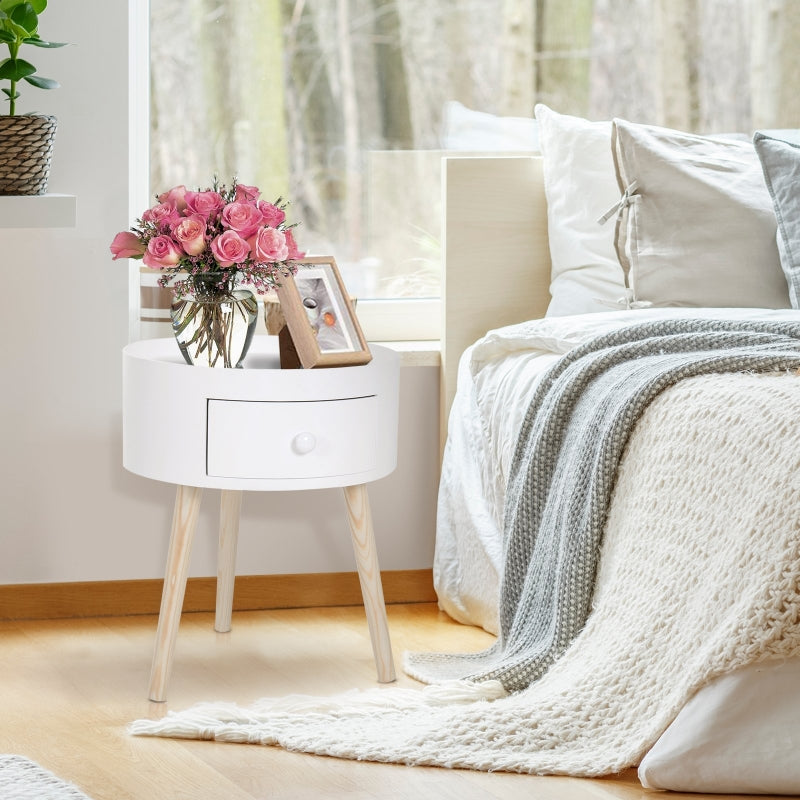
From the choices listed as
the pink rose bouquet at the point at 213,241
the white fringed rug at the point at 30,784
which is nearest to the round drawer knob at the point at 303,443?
the pink rose bouquet at the point at 213,241

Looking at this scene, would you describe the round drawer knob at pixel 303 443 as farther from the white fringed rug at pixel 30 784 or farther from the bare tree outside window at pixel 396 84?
the bare tree outside window at pixel 396 84

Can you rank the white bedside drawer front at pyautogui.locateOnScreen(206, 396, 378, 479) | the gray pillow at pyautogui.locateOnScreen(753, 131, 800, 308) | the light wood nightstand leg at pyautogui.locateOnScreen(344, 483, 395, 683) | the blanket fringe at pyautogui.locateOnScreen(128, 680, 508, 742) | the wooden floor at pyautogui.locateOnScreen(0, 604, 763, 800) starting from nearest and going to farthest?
the wooden floor at pyautogui.locateOnScreen(0, 604, 763, 800) → the blanket fringe at pyautogui.locateOnScreen(128, 680, 508, 742) → the white bedside drawer front at pyautogui.locateOnScreen(206, 396, 378, 479) → the light wood nightstand leg at pyautogui.locateOnScreen(344, 483, 395, 683) → the gray pillow at pyautogui.locateOnScreen(753, 131, 800, 308)

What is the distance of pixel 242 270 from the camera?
2.22 metres

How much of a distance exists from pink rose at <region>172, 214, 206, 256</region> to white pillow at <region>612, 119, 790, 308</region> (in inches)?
34.0

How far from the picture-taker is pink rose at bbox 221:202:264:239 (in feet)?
7.15

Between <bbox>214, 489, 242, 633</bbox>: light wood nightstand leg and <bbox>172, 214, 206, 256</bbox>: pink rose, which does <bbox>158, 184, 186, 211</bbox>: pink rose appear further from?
<bbox>214, 489, 242, 633</bbox>: light wood nightstand leg

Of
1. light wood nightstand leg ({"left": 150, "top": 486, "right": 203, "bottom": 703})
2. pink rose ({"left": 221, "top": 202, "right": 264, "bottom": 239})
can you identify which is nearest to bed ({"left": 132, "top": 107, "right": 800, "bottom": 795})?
light wood nightstand leg ({"left": 150, "top": 486, "right": 203, "bottom": 703})

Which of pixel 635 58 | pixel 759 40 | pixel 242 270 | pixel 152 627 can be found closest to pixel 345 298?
pixel 242 270

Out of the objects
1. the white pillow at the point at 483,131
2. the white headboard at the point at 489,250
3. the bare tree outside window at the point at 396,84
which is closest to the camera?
the white headboard at the point at 489,250

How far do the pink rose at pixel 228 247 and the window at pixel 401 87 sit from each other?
0.83 m

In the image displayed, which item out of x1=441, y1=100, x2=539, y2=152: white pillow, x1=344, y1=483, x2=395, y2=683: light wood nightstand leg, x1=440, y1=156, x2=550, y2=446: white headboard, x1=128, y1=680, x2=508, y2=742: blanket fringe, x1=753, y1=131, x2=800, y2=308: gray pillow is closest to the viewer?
x1=128, y1=680, x2=508, y2=742: blanket fringe

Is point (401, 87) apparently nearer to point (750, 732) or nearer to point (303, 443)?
point (303, 443)

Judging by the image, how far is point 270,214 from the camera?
2.21m

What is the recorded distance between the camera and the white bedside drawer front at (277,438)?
216cm
